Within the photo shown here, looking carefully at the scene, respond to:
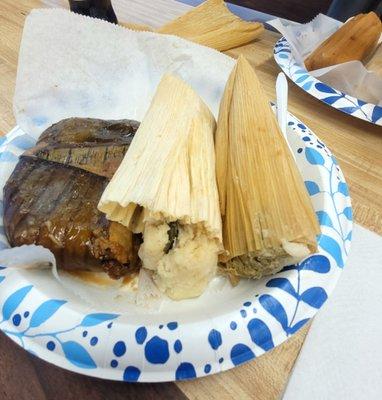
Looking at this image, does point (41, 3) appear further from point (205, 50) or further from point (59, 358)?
point (59, 358)

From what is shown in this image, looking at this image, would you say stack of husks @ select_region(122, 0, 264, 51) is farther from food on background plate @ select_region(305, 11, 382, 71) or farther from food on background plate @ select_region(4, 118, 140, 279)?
food on background plate @ select_region(4, 118, 140, 279)

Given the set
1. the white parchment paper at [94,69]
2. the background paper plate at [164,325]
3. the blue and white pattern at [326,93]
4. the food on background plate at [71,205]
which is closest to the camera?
the background paper plate at [164,325]

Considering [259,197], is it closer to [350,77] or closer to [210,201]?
[210,201]

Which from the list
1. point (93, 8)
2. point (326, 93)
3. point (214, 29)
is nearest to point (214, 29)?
point (214, 29)

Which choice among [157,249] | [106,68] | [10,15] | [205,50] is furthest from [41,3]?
[157,249]

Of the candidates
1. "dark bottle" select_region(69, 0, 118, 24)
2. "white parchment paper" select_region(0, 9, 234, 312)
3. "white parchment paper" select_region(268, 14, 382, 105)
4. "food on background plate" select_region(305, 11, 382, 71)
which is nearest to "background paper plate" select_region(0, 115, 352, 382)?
"white parchment paper" select_region(0, 9, 234, 312)

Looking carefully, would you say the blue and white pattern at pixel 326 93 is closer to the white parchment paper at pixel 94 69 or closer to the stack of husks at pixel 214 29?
the stack of husks at pixel 214 29

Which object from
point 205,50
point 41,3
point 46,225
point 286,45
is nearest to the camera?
point 46,225

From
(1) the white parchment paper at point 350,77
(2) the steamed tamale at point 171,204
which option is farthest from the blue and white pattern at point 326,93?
(2) the steamed tamale at point 171,204
